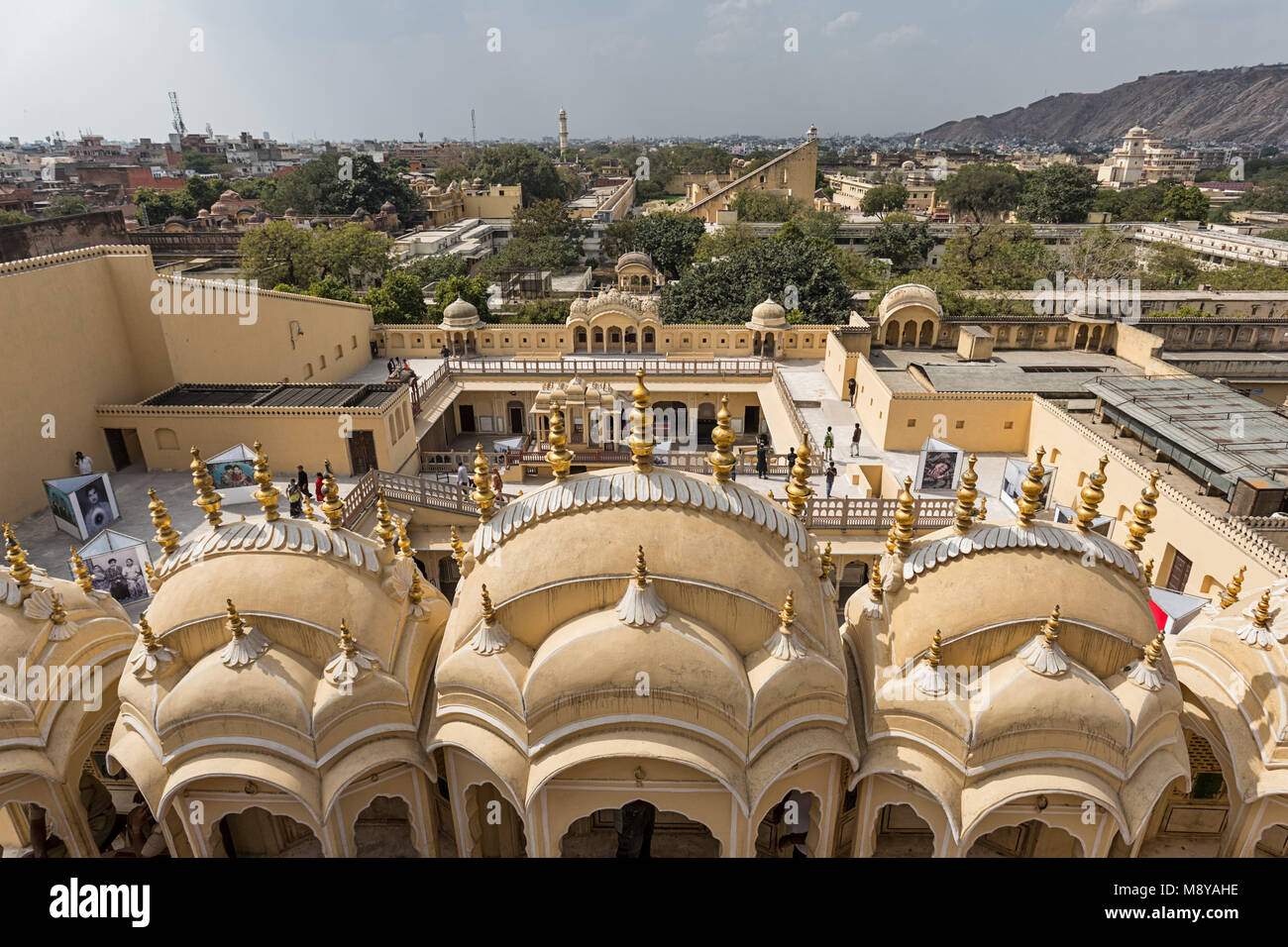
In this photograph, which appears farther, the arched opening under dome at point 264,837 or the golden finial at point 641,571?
the arched opening under dome at point 264,837

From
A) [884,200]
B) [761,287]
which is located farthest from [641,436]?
[884,200]

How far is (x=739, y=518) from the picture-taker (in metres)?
9.85

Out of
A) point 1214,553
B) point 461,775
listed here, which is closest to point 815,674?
point 461,775

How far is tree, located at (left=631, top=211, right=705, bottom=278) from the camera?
66312 millimetres

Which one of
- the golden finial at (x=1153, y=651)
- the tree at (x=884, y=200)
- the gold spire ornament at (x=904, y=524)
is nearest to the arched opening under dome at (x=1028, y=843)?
the golden finial at (x=1153, y=651)

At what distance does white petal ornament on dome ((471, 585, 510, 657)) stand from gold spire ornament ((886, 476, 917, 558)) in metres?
5.46

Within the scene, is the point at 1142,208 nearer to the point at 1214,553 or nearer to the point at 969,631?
the point at 1214,553

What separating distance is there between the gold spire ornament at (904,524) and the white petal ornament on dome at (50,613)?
12290 mm

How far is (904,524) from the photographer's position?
1017 cm

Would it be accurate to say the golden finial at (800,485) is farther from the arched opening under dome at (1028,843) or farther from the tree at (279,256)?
the tree at (279,256)

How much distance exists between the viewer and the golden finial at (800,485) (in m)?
9.91

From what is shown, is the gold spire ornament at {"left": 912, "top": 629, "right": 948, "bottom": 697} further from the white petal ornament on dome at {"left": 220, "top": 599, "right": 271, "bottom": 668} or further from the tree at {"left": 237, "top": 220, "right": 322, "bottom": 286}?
the tree at {"left": 237, "top": 220, "right": 322, "bottom": 286}

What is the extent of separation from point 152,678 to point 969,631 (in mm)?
10984

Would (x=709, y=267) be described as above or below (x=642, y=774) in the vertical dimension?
above
